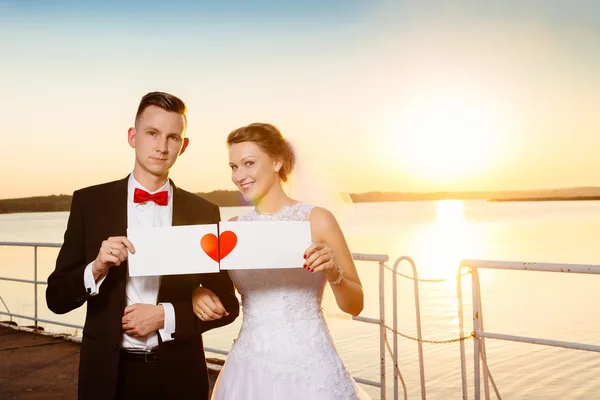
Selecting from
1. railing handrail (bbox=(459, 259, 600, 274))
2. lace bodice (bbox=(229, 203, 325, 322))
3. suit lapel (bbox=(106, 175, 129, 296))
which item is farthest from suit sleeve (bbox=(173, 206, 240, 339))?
railing handrail (bbox=(459, 259, 600, 274))

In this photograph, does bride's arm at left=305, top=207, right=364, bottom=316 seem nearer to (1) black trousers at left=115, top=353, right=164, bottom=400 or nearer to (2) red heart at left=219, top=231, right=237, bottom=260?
(2) red heart at left=219, top=231, right=237, bottom=260

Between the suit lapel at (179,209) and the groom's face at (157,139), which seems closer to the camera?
the groom's face at (157,139)

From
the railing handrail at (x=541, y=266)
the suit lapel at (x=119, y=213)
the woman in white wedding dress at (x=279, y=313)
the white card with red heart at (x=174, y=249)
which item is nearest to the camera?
the white card with red heart at (x=174, y=249)

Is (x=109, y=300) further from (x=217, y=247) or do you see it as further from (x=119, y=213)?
(x=217, y=247)

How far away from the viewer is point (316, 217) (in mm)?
2873

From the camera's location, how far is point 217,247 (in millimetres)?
2348

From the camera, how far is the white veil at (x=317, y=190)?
10.6ft

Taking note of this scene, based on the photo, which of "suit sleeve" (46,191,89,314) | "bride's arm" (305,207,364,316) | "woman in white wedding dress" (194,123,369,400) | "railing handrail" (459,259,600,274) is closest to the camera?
"suit sleeve" (46,191,89,314)

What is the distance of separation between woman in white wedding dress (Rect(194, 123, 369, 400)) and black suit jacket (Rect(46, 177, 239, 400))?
25cm

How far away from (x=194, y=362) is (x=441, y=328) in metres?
12.1

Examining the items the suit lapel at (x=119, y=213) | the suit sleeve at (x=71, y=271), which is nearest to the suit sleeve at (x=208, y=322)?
the suit lapel at (x=119, y=213)

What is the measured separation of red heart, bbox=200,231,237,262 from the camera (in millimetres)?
2330

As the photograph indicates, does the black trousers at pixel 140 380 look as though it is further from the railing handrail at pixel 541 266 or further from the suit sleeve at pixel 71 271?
the railing handrail at pixel 541 266

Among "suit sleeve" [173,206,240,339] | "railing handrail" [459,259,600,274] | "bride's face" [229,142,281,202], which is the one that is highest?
"bride's face" [229,142,281,202]
